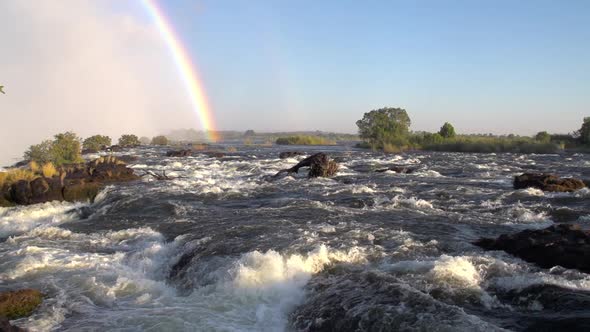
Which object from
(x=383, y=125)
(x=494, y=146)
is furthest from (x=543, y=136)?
(x=383, y=125)

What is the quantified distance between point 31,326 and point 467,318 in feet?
23.1

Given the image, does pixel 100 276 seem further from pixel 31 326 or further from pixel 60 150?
pixel 60 150

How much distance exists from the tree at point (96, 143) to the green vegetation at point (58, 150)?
1060 inches

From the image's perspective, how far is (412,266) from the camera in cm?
1001

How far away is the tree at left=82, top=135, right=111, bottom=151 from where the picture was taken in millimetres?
64625

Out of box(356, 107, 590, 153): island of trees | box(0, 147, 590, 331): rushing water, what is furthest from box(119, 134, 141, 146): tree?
box(0, 147, 590, 331): rushing water

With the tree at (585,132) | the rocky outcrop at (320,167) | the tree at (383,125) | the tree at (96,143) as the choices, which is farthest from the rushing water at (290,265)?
the tree at (383,125)

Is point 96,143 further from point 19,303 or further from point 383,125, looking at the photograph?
point 19,303

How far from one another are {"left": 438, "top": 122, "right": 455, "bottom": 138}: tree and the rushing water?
5972 centimetres

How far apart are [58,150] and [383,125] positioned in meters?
57.4

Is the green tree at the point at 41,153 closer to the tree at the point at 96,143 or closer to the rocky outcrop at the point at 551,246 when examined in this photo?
the tree at the point at 96,143

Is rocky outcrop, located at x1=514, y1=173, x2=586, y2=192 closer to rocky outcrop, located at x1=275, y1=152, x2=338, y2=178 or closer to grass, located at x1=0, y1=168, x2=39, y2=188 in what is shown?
rocky outcrop, located at x1=275, y1=152, x2=338, y2=178

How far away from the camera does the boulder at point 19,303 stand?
27.2ft

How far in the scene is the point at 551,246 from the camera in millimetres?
10484
